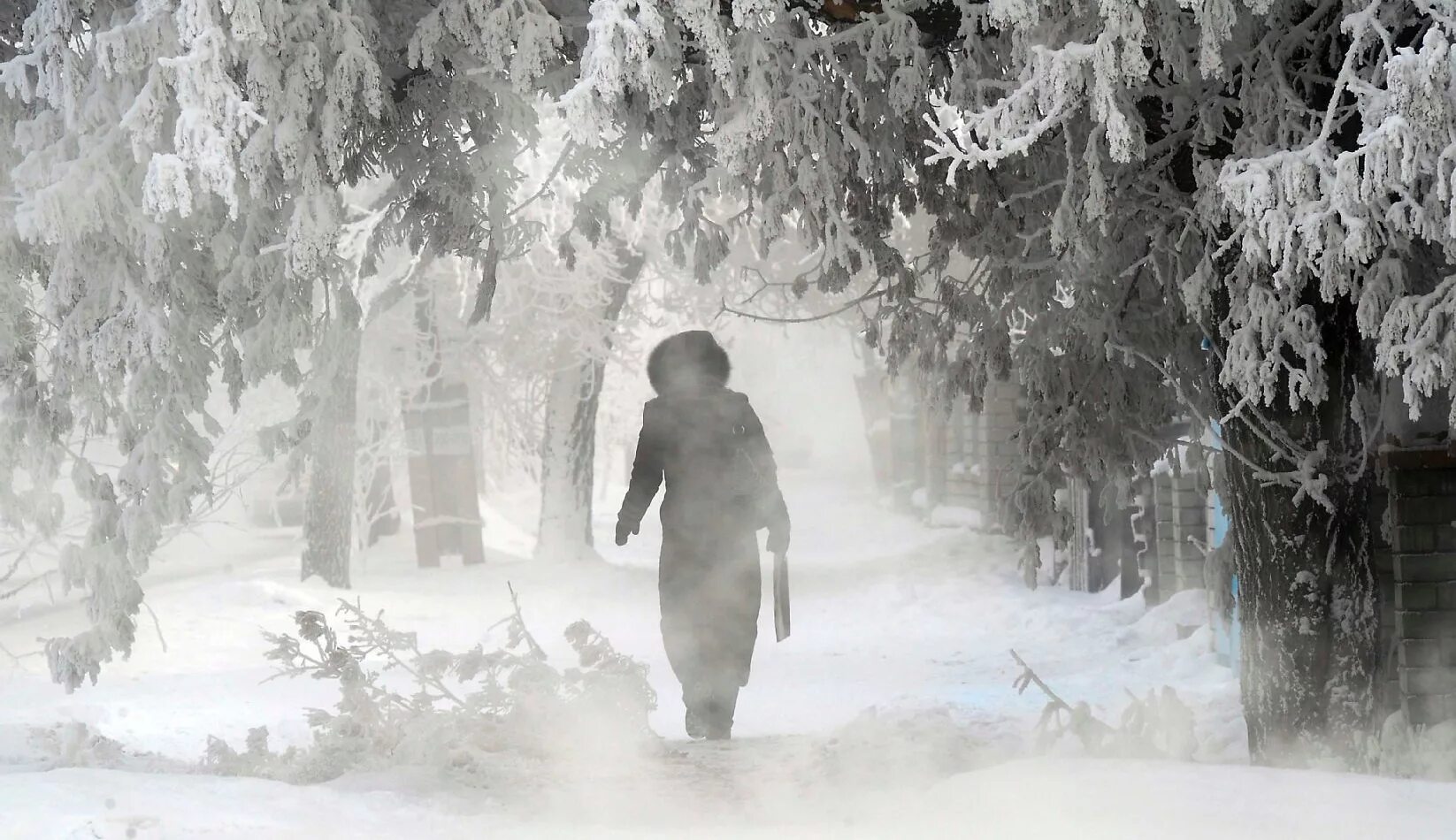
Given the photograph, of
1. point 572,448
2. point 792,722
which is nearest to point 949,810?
point 792,722

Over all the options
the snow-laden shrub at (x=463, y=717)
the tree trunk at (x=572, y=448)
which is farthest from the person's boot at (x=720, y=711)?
the tree trunk at (x=572, y=448)

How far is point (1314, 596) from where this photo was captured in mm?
5527

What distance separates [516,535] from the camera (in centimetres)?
2394

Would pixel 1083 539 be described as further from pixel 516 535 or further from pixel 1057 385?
pixel 516 535

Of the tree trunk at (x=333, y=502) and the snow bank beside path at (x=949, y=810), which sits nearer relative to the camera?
the snow bank beside path at (x=949, y=810)

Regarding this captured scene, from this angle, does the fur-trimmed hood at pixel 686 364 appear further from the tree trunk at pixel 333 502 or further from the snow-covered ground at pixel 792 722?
the tree trunk at pixel 333 502

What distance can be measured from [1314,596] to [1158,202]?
1.68m

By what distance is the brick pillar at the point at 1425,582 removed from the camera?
19.7 ft

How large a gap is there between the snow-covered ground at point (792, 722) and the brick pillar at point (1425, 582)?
32.4 inches

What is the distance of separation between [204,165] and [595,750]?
3082mm

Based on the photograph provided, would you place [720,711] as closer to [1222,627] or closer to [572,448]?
[1222,627]

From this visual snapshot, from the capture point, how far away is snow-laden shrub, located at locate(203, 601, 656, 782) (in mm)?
5832

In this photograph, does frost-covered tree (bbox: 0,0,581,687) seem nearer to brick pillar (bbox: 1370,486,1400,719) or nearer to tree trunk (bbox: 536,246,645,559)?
brick pillar (bbox: 1370,486,1400,719)

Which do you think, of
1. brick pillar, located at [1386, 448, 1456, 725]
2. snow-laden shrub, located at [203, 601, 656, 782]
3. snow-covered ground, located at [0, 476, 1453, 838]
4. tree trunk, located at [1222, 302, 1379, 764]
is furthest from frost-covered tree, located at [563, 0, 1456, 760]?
snow-laden shrub, located at [203, 601, 656, 782]
